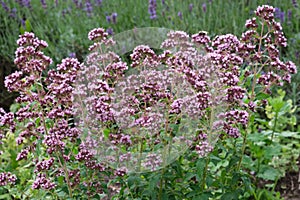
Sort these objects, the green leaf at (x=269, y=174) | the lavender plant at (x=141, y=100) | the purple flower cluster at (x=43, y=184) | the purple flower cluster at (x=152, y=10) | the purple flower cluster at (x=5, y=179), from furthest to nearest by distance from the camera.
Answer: the purple flower cluster at (x=152, y=10) < the green leaf at (x=269, y=174) < the purple flower cluster at (x=5, y=179) < the purple flower cluster at (x=43, y=184) < the lavender plant at (x=141, y=100)

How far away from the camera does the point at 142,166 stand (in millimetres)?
2779

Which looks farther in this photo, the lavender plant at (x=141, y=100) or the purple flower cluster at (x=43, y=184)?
the purple flower cluster at (x=43, y=184)

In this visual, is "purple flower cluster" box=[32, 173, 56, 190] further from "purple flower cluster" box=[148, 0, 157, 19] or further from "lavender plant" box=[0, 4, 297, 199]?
"purple flower cluster" box=[148, 0, 157, 19]

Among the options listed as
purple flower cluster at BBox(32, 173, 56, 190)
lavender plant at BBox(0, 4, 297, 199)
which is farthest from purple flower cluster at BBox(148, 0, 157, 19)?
purple flower cluster at BBox(32, 173, 56, 190)

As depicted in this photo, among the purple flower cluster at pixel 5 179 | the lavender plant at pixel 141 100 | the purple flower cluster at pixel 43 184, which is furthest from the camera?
the purple flower cluster at pixel 5 179

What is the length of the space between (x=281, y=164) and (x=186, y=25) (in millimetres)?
2204

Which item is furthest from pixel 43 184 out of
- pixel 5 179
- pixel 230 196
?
pixel 230 196

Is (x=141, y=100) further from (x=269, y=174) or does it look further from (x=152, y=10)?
(x=152, y=10)

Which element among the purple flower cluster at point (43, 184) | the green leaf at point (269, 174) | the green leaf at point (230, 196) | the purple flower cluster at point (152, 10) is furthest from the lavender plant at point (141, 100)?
the purple flower cluster at point (152, 10)

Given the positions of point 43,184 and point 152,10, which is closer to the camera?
point 43,184

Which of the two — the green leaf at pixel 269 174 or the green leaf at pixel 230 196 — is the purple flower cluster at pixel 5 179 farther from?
the green leaf at pixel 269 174

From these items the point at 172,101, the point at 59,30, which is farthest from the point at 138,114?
the point at 59,30

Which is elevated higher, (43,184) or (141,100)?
(141,100)

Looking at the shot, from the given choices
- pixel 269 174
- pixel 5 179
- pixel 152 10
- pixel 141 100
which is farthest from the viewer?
pixel 152 10
